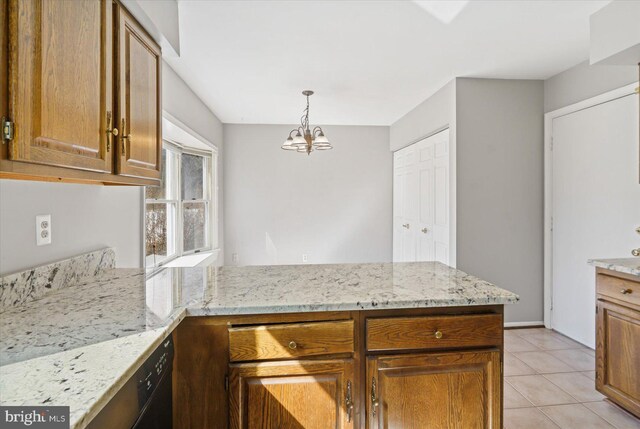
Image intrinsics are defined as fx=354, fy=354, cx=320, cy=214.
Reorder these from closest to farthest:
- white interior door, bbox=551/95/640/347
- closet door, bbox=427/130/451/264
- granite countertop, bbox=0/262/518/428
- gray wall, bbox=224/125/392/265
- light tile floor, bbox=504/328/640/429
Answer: granite countertop, bbox=0/262/518/428, light tile floor, bbox=504/328/640/429, white interior door, bbox=551/95/640/347, closet door, bbox=427/130/451/264, gray wall, bbox=224/125/392/265

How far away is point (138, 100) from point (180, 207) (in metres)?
2.76

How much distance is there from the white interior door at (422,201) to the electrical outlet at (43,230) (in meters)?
3.30

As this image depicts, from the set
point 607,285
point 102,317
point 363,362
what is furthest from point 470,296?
point 607,285

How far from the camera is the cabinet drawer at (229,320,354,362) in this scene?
3.95ft

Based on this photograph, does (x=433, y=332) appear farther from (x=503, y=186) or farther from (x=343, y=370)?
(x=503, y=186)

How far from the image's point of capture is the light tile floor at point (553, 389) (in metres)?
2.12

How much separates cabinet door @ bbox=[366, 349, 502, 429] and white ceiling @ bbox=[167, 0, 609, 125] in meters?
2.02

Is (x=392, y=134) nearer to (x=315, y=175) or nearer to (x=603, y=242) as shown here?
(x=315, y=175)

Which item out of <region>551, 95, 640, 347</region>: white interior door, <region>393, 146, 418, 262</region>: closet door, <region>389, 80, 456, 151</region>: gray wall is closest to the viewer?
<region>551, 95, 640, 347</region>: white interior door

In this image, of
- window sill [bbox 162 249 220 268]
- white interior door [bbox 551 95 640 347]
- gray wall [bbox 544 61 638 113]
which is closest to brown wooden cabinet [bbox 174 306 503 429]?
white interior door [bbox 551 95 640 347]

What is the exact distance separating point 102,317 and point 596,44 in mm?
3135

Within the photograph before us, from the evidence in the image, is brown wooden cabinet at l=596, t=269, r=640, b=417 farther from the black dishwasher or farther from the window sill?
the window sill

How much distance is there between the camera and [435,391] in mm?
1280

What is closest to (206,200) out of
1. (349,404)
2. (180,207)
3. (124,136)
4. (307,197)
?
(180,207)
